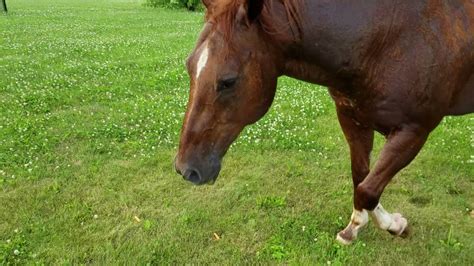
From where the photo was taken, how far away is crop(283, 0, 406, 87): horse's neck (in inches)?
112

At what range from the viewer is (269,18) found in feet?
8.93

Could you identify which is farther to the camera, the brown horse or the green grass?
the green grass

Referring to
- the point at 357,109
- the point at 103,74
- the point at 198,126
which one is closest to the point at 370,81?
the point at 357,109

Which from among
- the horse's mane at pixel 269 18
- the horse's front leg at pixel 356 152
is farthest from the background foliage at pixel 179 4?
the horse's mane at pixel 269 18

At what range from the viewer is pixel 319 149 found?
6.27 m

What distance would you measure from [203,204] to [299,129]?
8.42ft

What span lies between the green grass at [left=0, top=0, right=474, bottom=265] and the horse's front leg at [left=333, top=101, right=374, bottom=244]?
0.14m

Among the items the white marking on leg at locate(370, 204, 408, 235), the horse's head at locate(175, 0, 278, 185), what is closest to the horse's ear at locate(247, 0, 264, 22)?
the horse's head at locate(175, 0, 278, 185)

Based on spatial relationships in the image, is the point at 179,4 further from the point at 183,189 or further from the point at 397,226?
the point at 397,226

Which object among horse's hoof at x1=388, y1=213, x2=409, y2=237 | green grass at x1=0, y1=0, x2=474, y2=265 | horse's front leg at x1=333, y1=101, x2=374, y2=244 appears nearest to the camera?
horse's front leg at x1=333, y1=101, x2=374, y2=244

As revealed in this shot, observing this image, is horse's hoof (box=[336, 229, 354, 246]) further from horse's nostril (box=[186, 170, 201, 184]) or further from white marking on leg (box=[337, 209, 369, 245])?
horse's nostril (box=[186, 170, 201, 184])

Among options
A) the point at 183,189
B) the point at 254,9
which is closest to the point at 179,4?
the point at 183,189

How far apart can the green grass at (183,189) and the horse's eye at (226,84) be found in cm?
180

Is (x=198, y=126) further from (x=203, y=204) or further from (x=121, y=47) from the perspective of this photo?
(x=121, y=47)
